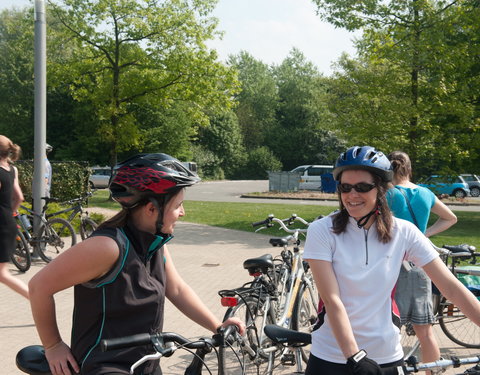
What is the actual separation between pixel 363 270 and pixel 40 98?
339 inches

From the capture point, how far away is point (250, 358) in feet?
14.4

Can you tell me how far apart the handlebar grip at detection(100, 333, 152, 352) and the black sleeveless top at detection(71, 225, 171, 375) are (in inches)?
6.8

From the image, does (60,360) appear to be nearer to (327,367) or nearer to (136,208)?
(136,208)

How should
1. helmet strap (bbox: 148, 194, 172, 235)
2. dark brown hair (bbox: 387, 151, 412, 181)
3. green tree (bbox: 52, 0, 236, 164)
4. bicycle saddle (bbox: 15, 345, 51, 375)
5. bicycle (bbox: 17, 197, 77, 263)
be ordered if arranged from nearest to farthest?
bicycle saddle (bbox: 15, 345, 51, 375) → helmet strap (bbox: 148, 194, 172, 235) → dark brown hair (bbox: 387, 151, 412, 181) → bicycle (bbox: 17, 197, 77, 263) → green tree (bbox: 52, 0, 236, 164)

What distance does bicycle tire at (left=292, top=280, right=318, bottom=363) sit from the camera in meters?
5.17

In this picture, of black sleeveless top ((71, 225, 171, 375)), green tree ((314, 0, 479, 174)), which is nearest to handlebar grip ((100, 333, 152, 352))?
black sleeveless top ((71, 225, 171, 375))

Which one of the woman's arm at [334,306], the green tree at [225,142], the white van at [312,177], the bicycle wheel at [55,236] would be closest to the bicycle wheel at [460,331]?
the woman's arm at [334,306]

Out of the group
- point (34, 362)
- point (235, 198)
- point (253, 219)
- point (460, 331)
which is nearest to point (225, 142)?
point (235, 198)

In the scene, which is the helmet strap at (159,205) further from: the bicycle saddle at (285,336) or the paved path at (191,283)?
the paved path at (191,283)

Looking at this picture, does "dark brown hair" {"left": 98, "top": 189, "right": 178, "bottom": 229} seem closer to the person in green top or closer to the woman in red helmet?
the woman in red helmet

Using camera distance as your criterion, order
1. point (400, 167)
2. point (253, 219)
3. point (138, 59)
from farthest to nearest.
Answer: point (138, 59), point (253, 219), point (400, 167)

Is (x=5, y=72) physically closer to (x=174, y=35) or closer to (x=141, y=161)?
(x=174, y=35)

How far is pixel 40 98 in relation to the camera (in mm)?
9930

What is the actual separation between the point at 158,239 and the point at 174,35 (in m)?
23.6
